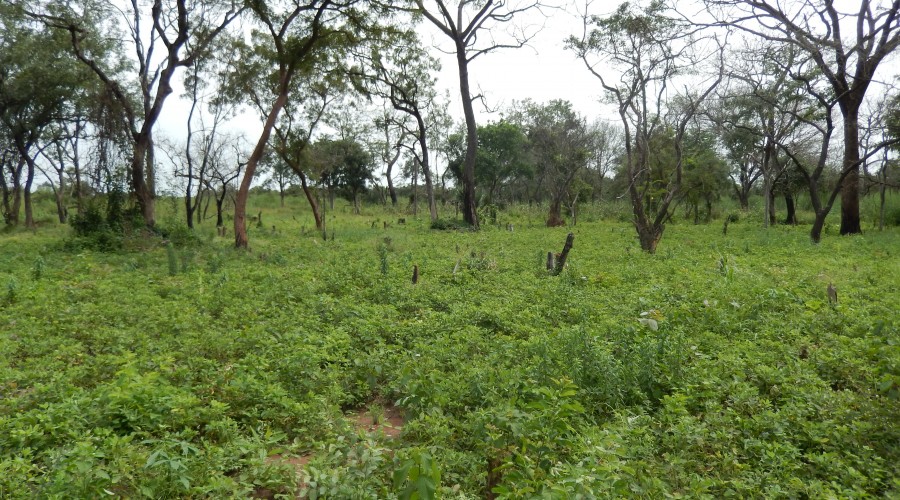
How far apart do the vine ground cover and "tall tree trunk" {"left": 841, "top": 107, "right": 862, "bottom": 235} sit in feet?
39.1

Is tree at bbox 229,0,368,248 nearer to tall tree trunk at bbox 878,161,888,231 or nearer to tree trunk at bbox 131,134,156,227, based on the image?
tree trunk at bbox 131,134,156,227

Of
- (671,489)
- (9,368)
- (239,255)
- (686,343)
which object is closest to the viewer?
(671,489)

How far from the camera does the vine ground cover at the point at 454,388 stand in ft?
10.5

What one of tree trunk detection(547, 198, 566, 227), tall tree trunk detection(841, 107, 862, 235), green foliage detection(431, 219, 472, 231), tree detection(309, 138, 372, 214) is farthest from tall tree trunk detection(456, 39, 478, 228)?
tree detection(309, 138, 372, 214)

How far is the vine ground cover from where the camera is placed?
3205 mm

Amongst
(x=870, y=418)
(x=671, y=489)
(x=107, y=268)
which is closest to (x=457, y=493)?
(x=671, y=489)

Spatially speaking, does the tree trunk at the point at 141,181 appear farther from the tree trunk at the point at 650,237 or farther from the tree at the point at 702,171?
the tree at the point at 702,171

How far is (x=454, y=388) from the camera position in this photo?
4680 millimetres

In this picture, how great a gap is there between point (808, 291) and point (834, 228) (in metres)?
17.0

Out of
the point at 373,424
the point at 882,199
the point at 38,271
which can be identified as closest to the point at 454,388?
the point at 373,424

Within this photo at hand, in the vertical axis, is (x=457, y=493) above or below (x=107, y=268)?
below

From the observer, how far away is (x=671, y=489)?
10.5ft

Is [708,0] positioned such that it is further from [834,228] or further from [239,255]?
[239,255]

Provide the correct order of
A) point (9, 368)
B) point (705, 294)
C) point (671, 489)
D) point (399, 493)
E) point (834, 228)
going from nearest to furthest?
1. point (399, 493)
2. point (671, 489)
3. point (9, 368)
4. point (705, 294)
5. point (834, 228)
